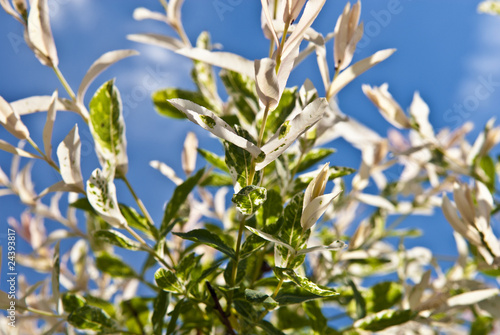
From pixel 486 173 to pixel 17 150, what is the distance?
1.17m

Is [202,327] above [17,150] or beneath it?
beneath

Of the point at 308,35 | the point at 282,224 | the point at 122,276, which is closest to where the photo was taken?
the point at 282,224

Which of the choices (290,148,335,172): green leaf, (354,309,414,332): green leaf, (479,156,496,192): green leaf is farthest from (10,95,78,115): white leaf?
(479,156,496,192): green leaf

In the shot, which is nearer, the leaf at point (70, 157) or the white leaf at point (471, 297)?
the leaf at point (70, 157)

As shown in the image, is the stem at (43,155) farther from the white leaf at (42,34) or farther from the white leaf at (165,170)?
the white leaf at (165,170)

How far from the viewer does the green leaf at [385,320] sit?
0.80 meters

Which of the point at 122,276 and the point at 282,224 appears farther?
the point at 122,276

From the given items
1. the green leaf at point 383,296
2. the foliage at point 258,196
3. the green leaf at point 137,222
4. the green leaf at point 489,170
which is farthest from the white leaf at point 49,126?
the green leaf at point 489,170

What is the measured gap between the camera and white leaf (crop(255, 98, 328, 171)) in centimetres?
52

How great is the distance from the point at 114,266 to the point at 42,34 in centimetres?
58

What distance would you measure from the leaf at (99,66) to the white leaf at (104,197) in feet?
0.63

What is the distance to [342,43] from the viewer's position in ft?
2.39

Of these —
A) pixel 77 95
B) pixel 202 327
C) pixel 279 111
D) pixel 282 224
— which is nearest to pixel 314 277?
pixel 202 327

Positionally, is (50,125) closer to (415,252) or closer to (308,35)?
(308,35)
